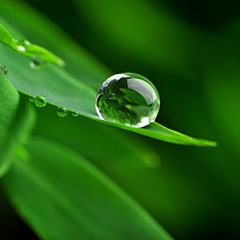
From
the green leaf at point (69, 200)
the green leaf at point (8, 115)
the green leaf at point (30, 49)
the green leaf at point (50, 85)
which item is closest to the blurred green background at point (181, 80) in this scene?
the green leaf at point (69, 200)

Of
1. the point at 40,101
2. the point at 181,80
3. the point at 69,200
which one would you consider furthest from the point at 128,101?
the point at 181,80

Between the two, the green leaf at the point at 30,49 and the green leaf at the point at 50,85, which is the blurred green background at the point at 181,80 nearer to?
the green leaf at the point at 50,85

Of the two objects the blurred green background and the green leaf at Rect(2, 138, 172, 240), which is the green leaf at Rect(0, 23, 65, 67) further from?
the blurred green background

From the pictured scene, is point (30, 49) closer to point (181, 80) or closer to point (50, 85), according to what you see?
point (50, 85)

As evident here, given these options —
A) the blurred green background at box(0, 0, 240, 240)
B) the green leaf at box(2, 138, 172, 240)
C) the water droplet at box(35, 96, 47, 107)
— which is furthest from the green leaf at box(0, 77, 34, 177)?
the blurred green background at box(0, 0, 240, 240)

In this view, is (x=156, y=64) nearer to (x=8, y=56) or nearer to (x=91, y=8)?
(x=91, y=8)

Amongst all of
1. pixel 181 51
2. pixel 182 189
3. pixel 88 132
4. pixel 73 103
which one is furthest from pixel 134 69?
pixel 73 103
